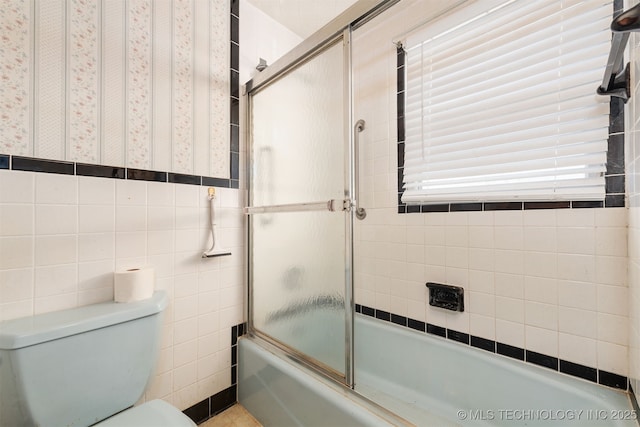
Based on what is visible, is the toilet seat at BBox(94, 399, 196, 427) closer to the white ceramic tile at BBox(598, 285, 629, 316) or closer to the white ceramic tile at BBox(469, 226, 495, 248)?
the white ceramic tile at BBox(469, 226, 495, 248)

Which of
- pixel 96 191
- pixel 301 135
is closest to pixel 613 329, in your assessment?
pixel 301 135

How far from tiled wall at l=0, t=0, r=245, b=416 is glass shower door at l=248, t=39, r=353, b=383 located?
0.51 feet

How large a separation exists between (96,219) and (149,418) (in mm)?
719

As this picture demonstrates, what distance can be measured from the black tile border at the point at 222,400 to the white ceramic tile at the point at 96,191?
852 mm

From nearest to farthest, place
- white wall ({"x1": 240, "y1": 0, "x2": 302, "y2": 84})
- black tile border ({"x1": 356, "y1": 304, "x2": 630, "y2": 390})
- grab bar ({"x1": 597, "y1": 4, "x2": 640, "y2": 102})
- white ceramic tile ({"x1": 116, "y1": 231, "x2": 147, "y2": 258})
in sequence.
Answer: grab bar ({"x1": 597, "y1": 4, "x2": 640, "y2": 102}) → black tile border ({"x1": 356, "y1": 304, "x2": 630, "y2": 390}) → white ceramic tile ({"x1": 116, "y1": 231, "x2": 147, "y2": 258}) → white wall ({"x1": 240, "y1": 0, "x2": 302, "y2": 84})

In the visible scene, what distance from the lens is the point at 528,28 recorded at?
1.09 meters

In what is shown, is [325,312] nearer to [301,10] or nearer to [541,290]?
[541,290]

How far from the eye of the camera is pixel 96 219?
102 centimetres

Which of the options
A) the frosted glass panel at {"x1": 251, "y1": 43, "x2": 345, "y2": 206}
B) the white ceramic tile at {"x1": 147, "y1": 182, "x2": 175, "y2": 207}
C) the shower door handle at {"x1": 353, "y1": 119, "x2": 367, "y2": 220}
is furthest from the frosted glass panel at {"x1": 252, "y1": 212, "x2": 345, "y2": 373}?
the white ceramic tile at {"x1": 147, "y1": 182, "x2": 175, "y2": 207}

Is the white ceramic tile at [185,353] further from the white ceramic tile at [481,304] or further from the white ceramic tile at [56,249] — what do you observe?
the white ceramic tile at [481,304]

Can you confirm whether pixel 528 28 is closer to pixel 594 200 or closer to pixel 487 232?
pixel 594 200

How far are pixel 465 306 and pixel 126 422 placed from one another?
4.56 feet

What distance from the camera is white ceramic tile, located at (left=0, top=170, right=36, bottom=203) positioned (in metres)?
0.85

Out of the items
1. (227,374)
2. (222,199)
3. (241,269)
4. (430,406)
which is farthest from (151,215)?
(430,406)
